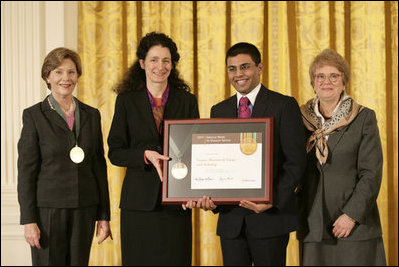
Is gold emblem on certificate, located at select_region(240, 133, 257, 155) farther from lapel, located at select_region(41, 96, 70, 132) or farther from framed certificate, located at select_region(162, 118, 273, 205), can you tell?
lapel, located at select_region(41, 96, 70, 132)

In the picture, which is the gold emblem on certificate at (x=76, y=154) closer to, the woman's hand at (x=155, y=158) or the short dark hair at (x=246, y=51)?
the woman's hand at (x=155, y=158)

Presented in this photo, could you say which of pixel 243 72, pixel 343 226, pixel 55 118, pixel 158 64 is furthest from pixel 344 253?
pixel 55 118

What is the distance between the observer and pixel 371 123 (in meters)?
2.69

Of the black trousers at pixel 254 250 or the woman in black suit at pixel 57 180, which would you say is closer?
the black trousers at pixel 254 250

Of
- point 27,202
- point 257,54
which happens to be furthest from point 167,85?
point 27,202

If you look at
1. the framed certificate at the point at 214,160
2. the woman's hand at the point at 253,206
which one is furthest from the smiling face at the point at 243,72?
the woman's hand at the point at 253,206

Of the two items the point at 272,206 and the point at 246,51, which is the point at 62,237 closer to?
the point at 272,206

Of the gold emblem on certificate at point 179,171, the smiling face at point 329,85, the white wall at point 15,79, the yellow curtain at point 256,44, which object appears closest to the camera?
the gold emblem on certificate at point 179,171

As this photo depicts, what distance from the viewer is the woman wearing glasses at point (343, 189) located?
8.72 feet

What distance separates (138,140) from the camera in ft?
8.73

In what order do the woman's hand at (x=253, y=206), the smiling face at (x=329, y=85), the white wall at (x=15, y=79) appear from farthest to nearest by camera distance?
the white wall at (x=15, y=79)
the smiling face at (x=329, y=85)
the woman's hand at (x=253, y=206)

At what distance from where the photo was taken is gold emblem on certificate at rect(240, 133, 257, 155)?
2461 millimetres

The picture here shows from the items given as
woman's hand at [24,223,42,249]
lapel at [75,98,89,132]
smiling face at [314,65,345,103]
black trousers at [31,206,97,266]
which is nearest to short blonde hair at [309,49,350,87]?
smiling face at [314,65,345,103]

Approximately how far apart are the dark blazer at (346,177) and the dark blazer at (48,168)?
1.08 m
